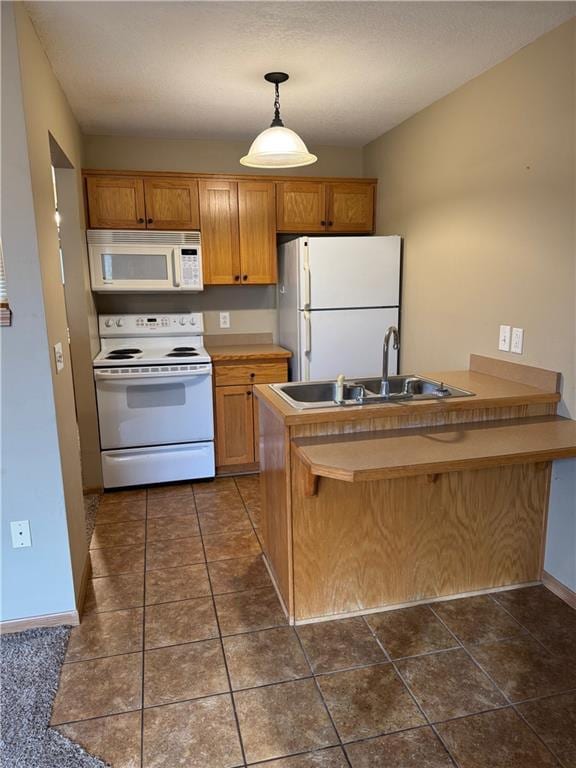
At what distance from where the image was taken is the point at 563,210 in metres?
2.12

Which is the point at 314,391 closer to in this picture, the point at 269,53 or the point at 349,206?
the point at 269,53

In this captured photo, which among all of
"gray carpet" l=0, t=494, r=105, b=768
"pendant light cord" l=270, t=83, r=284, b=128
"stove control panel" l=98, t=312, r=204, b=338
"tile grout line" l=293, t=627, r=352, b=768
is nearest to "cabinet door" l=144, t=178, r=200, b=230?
"stove control panel" l=98, t=312, r=204, b=338

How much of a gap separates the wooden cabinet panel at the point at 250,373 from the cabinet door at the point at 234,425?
0.06 m

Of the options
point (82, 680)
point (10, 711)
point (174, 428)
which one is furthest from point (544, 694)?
point (174, 428)

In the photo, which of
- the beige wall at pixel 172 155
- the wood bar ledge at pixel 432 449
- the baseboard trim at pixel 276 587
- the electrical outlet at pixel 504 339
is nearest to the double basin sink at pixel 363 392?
the wood bar ledge at pixel 432 449

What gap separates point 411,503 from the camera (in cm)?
218

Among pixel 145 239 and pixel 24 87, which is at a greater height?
pixel 24 87

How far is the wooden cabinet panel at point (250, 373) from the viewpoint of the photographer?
360 cm

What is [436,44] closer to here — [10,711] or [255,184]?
[255,184]

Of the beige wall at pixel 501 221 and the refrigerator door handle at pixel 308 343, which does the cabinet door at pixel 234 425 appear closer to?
the refrigerator door handle at pixel 308 343

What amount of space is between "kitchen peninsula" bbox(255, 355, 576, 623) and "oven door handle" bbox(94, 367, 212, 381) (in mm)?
1146

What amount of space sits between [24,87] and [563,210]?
214 centimetres

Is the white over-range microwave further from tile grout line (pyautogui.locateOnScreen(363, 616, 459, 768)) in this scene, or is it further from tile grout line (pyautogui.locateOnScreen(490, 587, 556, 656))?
tile grout line (pyautogui.locateOnScreen(490, 587, 556, 656))

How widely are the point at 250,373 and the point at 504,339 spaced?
176cm
